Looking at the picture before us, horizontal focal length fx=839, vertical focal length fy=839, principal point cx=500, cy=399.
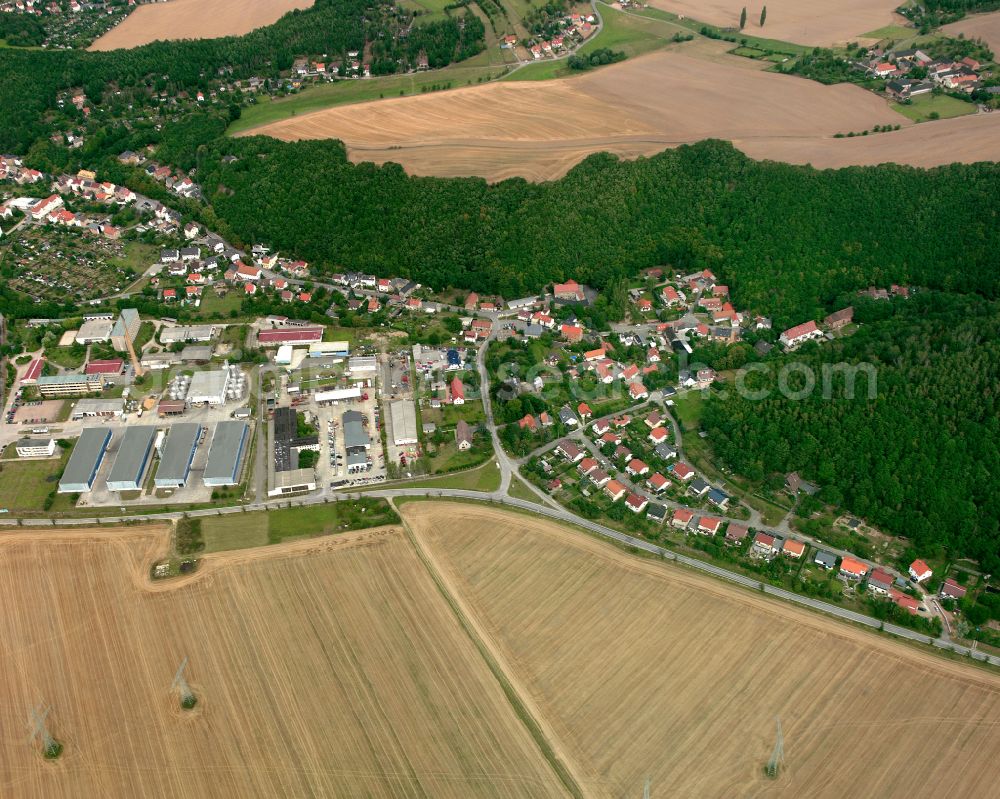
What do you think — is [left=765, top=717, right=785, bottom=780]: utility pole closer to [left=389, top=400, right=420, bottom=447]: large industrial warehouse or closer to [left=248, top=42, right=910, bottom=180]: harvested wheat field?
[left=389, top=400, right=420, bottom=447]: large industrial warehouse

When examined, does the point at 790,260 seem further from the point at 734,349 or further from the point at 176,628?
the point at 176,628

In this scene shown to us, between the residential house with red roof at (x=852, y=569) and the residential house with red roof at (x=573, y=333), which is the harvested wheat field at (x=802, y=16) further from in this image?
the residential house with red roof at (x=852, y=569)

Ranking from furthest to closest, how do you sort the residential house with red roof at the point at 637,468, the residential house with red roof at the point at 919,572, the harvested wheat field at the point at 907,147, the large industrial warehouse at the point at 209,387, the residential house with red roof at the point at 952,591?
the harvested wheat field at the point at 907,147, the large industrial warehouse at the point at 209,387, the residential house with red roof at the point at 637,468, the residential house with red roof at the point at 919,572, the residential house with red roof at the point at 952,591

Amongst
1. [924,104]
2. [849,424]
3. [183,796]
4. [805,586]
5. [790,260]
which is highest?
[924,104]

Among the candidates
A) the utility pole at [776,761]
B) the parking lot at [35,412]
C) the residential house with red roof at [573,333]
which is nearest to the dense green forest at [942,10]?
the residential house with red roof at [573,333]

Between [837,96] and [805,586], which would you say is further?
[837,96]

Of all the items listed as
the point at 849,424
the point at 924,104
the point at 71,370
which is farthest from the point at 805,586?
the point at 924,104
